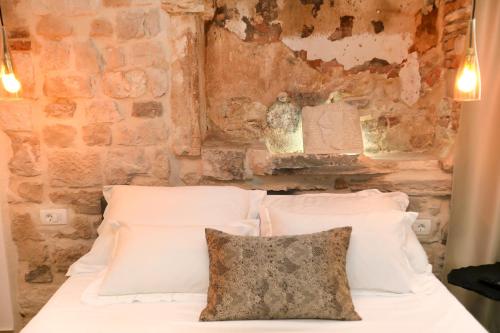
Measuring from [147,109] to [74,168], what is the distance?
1.77 feet

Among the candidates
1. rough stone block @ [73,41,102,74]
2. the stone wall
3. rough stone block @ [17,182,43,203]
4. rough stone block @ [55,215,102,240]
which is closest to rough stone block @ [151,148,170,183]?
the stone wall

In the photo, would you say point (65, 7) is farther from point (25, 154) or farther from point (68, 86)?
point (25, 154)

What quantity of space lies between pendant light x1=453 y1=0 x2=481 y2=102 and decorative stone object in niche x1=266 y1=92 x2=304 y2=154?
3.55 feet

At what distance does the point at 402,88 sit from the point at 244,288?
5.76 feet

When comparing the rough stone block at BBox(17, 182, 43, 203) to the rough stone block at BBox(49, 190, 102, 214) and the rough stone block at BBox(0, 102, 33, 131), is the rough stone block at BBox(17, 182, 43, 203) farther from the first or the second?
the rough stone block at BBox(0, 102, 33, 131)

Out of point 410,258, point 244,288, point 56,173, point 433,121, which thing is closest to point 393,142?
point 433,121

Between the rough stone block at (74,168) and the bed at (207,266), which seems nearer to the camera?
the bed at (207,266)

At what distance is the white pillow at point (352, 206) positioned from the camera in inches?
83.3

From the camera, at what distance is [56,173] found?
101 inches

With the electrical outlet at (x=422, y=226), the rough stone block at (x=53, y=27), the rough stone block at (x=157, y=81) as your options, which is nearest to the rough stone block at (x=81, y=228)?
the rough stone block at (x=157, y=81)

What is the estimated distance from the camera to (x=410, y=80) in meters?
2.80

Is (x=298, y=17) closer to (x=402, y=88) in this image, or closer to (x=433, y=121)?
(x=402, y=88)

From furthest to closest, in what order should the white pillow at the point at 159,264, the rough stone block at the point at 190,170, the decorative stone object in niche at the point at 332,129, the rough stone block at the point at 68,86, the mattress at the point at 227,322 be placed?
the decorative stone object in niche at the point at 332,129 → the rough stone block at the point at 190,170 → the rough stone block at the point at 68,86 → the white pillow at the point at 159,264 → the mattress at the point at 227,322

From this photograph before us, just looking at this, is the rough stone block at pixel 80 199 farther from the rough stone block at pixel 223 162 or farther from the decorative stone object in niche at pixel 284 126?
the decorative stone object in niche at pixel 284 126
